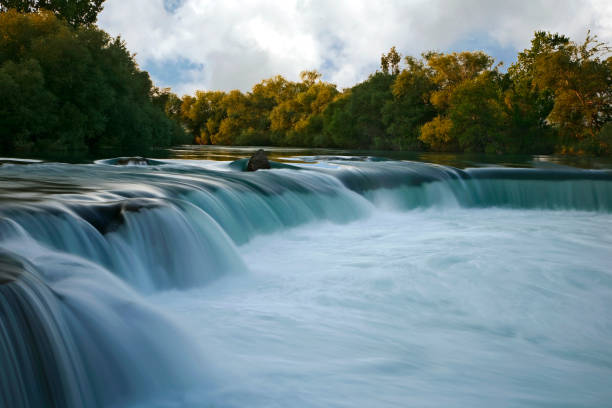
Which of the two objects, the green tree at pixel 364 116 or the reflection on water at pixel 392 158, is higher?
the green tree at pixel 364 116

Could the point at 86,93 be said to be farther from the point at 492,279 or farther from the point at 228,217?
the point at 492,279

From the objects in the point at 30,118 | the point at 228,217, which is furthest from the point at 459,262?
the point at 30,118

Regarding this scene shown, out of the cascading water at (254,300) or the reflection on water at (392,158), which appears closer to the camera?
the cascading water at (254,300)

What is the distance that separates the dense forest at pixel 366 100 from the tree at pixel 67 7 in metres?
0.09

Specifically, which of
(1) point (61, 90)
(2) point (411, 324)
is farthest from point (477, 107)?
(2) point (411, 324)

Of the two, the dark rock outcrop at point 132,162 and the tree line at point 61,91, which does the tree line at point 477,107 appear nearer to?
the tree line at point 61,91

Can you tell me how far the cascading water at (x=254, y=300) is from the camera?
270 centimetres

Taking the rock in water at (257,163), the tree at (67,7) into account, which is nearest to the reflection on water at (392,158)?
the rock in water at (257,163)

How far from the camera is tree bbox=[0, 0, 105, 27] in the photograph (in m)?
36.9

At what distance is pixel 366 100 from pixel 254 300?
4644cm

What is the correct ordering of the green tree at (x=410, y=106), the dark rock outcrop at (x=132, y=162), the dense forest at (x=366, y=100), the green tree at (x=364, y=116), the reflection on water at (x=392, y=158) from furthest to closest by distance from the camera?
the green tree at (x=364, y=116), the green tree at (x=410, y=106), the dense forest at (x=366, y=100), the reflection on water at (x=392, y=158), the dark rock outcrop at (x=132, y=162)

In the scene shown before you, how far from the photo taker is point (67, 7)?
127 feet

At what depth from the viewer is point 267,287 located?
197 inches

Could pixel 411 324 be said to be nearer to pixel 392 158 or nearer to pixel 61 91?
pixel 392 158
